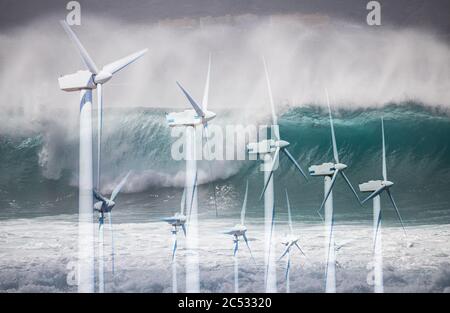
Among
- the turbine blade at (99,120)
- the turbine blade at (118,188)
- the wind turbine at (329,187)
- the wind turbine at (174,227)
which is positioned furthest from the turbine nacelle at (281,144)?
the turbine blade at (99,120)

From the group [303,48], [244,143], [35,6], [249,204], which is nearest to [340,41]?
[303,48]

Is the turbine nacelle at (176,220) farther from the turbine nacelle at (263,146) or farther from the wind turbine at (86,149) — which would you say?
the turbine nacelle at (263,146)

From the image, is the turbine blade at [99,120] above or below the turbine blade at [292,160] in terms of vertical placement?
above

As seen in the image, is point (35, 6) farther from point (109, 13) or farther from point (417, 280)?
point (417, 280)

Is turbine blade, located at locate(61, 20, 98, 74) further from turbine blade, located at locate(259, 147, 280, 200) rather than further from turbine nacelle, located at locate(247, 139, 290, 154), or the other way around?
turbine blade, located at locate(259, 147, 280, 200)

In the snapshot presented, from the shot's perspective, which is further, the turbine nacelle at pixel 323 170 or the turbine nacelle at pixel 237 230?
the turbine nacelle at pixel 323 170

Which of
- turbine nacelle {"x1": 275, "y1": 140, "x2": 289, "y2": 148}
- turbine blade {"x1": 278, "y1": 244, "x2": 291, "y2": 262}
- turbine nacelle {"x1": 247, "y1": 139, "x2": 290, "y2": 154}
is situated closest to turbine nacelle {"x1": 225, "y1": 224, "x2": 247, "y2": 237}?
turbine blade {"x1": 278, "y1": 244, "x2": 291, "y2": 262}

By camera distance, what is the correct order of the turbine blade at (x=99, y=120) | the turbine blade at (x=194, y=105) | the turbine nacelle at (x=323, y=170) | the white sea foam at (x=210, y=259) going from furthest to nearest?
the turbine nacelle at (x=323, y=170), the white sea foam at (x=210, y=259), the turbine blade at (x=194, y=105), the turbine blade at (x=99, y=120)
